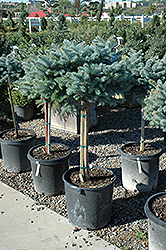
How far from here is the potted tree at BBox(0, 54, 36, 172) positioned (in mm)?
4570

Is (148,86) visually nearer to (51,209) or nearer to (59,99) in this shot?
(59,99)

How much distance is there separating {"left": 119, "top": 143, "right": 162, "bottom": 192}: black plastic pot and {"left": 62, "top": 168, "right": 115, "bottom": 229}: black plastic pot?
0.73m

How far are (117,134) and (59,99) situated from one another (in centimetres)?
316

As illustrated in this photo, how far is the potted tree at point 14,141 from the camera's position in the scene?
457 centimetres

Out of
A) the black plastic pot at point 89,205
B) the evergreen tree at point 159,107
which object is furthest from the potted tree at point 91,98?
the evergreen tree at point 159,107

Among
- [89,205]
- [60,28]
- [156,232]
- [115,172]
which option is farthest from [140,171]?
[60,28]

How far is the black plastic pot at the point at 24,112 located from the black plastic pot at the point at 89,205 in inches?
159

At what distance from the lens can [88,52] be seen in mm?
3100

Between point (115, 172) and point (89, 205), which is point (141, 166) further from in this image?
point (89, 205)

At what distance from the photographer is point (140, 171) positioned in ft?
12.6

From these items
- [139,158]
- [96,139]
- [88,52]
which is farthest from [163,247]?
[96,139]

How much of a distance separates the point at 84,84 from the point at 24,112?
444 cm

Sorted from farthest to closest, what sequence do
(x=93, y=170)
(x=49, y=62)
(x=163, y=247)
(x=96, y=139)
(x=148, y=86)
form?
(x=96, y=139) < (x=93, y=170) < (x=148, y=86) < (x=49, y=62) < (x=163, y=247)

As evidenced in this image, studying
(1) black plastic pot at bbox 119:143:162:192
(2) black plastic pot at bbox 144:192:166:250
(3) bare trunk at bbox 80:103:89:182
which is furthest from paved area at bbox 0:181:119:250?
(1) black plastic pot at bbox 119:143:162:192
